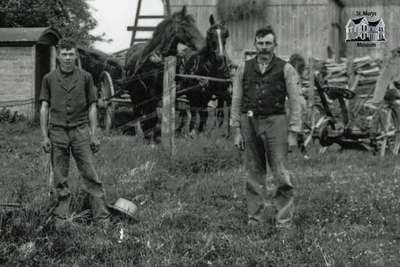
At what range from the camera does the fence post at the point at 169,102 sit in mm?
10578

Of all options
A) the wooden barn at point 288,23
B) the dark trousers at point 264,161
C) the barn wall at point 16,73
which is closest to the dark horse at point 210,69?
the dark trousers at point 264,161

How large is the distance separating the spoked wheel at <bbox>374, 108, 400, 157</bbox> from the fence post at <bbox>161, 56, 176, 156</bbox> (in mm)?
4397

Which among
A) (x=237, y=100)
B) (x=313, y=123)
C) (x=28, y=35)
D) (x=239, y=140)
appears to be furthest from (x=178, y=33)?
(x=28, y=35)

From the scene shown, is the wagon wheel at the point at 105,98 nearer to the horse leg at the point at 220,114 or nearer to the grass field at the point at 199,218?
the horse leg at the point at 220,114

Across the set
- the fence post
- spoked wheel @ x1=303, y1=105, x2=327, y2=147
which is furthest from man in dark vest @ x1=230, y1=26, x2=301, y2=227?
spoked wheel @ x1=303, y1=105, x2=327, y2=147

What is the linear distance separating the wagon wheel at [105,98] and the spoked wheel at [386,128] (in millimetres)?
6490

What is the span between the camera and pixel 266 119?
6.71 meters

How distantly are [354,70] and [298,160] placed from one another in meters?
8.52

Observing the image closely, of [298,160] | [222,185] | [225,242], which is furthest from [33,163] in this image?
[225,242]

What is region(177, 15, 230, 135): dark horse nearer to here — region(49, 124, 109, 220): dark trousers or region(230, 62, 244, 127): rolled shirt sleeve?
region(230, 62, 244, 127): rolled shirt sleeve

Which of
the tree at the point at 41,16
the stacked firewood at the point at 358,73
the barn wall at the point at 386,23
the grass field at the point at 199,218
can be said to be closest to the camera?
Answer: the grass field at the point at 199,218

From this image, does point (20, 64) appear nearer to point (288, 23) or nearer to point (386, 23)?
point (288, 23)

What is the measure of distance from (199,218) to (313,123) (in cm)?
760

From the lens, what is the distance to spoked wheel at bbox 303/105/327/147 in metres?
13.0
